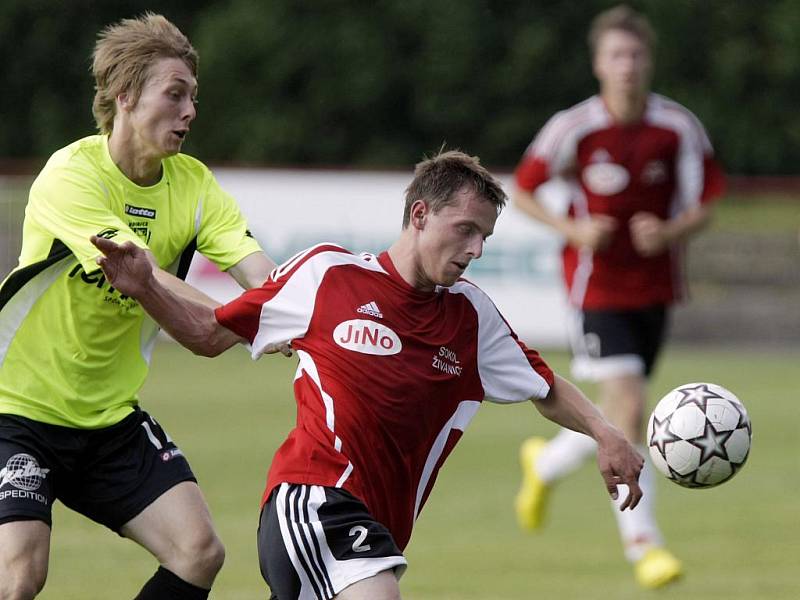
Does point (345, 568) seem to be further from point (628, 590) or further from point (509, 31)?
point (509, 31)

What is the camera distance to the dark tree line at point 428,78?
32.3 metres

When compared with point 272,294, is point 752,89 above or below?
below

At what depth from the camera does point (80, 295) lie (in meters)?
5.43

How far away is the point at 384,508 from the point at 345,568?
305mm

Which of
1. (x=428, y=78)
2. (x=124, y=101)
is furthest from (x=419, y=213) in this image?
(x=428, y=78)

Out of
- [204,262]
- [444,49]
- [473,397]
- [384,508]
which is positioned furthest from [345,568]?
[444,49]

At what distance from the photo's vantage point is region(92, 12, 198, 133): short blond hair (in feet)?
17.7

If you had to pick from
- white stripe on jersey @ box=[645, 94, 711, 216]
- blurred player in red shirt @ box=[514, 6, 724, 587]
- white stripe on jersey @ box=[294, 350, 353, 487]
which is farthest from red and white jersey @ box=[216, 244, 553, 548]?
white stripe on jersey @ box=[645, 94, 711, 216]

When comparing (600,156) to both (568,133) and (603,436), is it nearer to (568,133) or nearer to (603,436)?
(568,133)

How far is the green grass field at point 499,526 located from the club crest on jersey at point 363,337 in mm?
2602

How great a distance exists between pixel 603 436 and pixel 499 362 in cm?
40

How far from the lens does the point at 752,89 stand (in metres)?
32.6

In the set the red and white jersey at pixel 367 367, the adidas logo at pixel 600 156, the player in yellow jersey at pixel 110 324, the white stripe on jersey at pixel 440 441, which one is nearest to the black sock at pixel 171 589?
the player in yellow jersey at pixel 110 324

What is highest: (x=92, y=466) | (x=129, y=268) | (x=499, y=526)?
(x=129, y=268)
